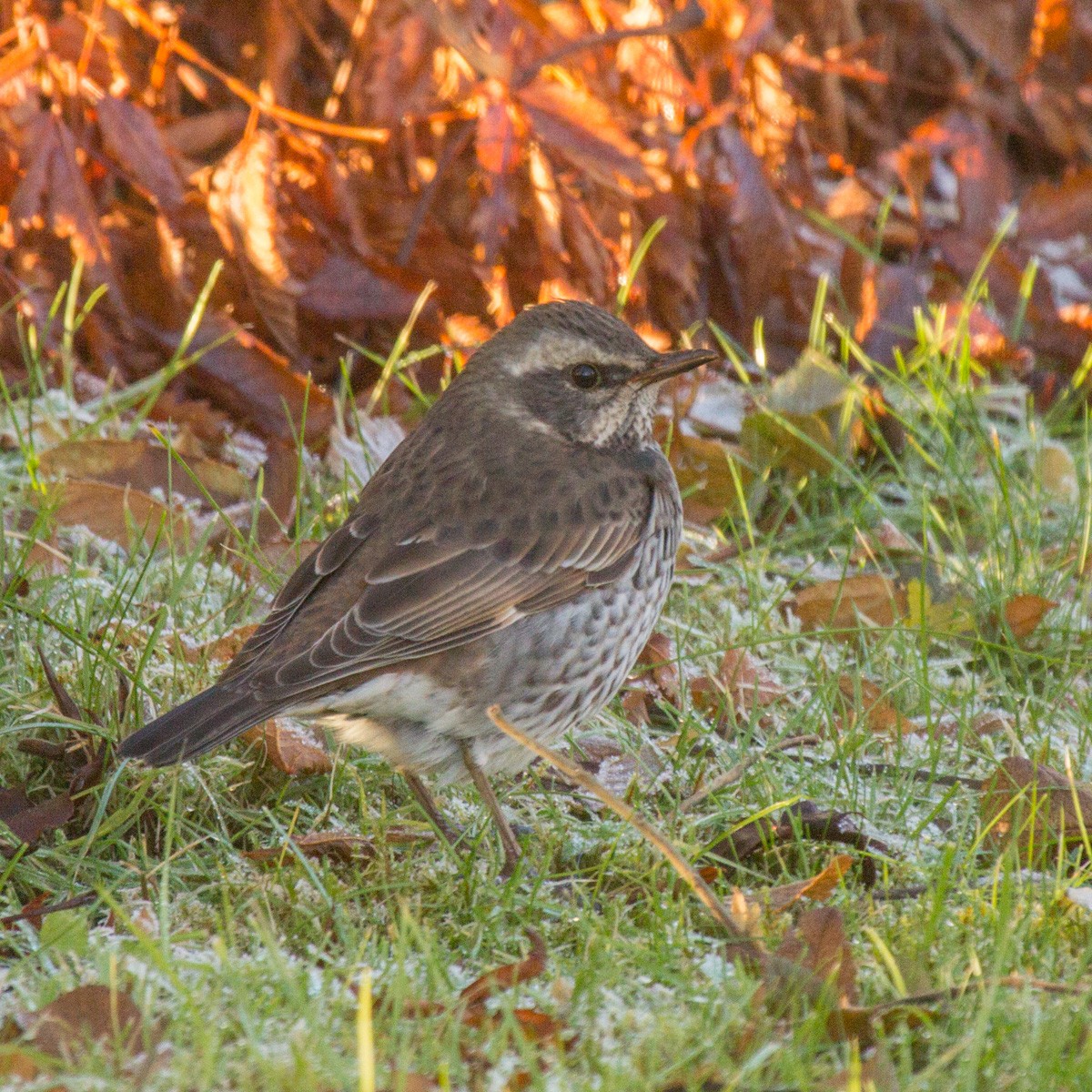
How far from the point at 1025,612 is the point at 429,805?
1787mm

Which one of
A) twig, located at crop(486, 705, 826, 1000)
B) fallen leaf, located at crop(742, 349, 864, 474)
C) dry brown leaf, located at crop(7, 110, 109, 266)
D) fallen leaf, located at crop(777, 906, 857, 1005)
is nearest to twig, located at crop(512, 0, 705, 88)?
fallen leaf, located at crop(742, 349, 864, 474)

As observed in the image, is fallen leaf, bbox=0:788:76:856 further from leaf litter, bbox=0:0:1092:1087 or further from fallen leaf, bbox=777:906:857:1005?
fallen leaf, bbox=777:906:857:1005

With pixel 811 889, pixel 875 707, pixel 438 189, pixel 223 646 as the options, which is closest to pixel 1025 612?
pixel 875 707

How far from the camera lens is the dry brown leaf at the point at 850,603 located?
4676 millimetres

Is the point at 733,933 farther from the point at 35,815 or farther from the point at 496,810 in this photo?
the point at 35,815

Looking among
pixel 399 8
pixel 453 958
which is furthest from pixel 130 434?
pixel 453 958

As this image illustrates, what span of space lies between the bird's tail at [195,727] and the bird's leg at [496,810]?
0.54 m

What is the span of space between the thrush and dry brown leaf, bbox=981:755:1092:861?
2.80ft

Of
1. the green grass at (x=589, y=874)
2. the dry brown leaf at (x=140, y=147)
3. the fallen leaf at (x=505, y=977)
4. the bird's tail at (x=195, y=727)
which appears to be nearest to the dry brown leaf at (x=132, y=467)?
the green grass at (x=589, y=874)

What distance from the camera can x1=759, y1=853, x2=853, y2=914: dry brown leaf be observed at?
3.24 metres

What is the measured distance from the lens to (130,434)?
5047 millimetres

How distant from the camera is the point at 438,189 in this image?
19.3ft

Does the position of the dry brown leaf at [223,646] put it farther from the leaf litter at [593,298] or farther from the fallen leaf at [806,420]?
the fallen leaf at [806,420]

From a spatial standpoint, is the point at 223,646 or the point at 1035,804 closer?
A: the point at 1035,804
